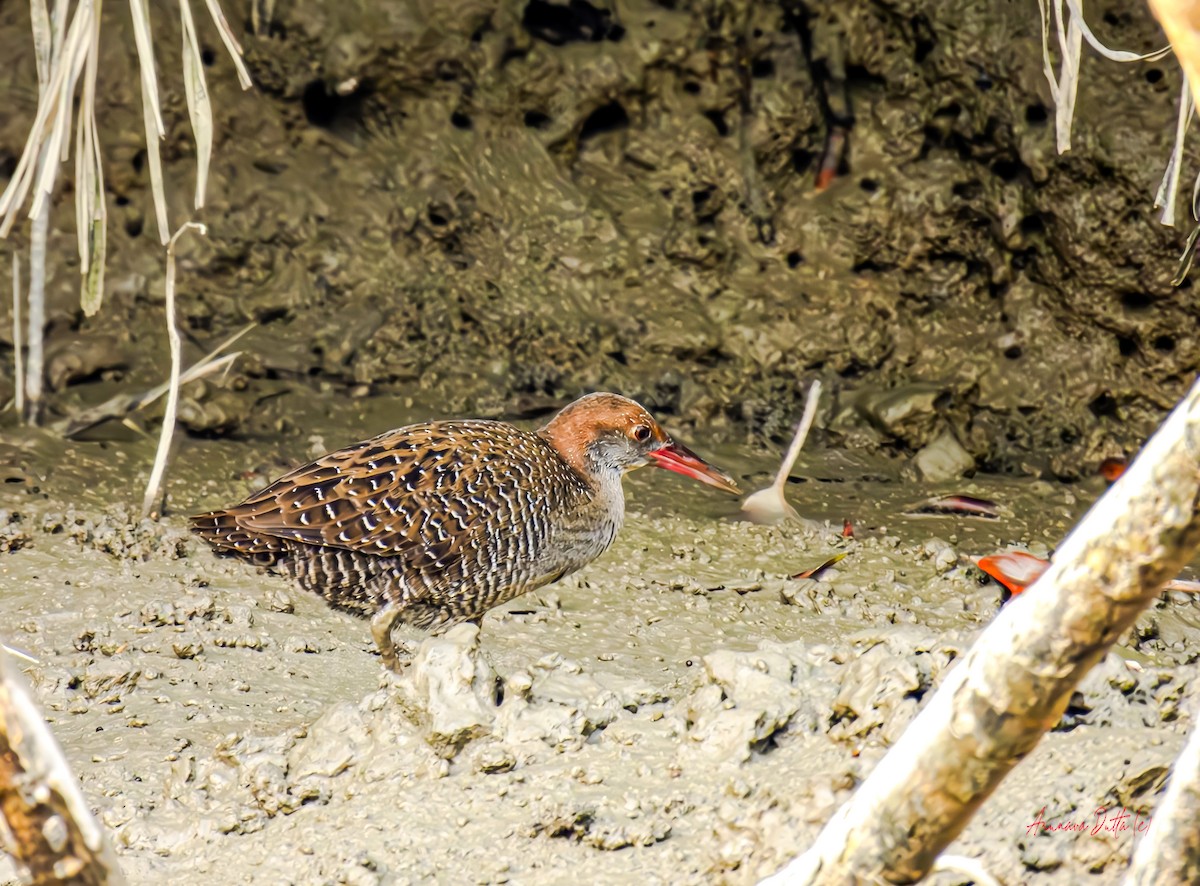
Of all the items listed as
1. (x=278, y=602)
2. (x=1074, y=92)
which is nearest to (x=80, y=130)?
(x=278, y=602)

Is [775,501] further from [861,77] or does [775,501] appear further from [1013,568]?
[861,77]

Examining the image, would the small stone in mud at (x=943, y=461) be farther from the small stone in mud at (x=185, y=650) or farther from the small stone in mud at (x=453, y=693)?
the small stone in mud at (x=185, y=650)

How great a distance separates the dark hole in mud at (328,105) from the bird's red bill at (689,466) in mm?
2219

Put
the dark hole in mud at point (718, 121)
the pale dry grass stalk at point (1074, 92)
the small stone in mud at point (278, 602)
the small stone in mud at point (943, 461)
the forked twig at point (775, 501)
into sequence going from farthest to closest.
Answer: the dark hole in mud at point (718, 121) → the small stone in mud at point (943, 461) → the forked twig at point (775, 501) → the small stone in mud at point (278, 602) → the pale dry grass stalk at point (1074, 92)

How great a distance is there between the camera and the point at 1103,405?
Result: 5590 millimetres

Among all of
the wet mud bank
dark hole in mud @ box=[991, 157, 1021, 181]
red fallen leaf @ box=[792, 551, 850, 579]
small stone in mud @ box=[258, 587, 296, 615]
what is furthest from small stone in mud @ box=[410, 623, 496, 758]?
dark hole in mud @ box=[991, 157, 1021, 181]

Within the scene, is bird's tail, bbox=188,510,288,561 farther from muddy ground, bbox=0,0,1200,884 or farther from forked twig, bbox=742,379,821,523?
forked twig, bbox=742,379,821,523

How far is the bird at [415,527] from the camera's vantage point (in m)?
4.07

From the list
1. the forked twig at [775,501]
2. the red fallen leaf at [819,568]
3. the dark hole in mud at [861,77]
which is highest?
the dark hole in mud at [861,77]

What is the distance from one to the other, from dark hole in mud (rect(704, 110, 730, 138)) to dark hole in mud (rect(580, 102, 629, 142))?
36 cm

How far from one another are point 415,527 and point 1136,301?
3.16 meters

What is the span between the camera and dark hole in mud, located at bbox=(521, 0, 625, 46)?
571cm

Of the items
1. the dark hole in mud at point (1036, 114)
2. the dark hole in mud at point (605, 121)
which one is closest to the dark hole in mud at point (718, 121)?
the dark hole in mud at point (605, 121)

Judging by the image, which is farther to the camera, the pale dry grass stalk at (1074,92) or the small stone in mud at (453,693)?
the small stone in mud at (453,693)
